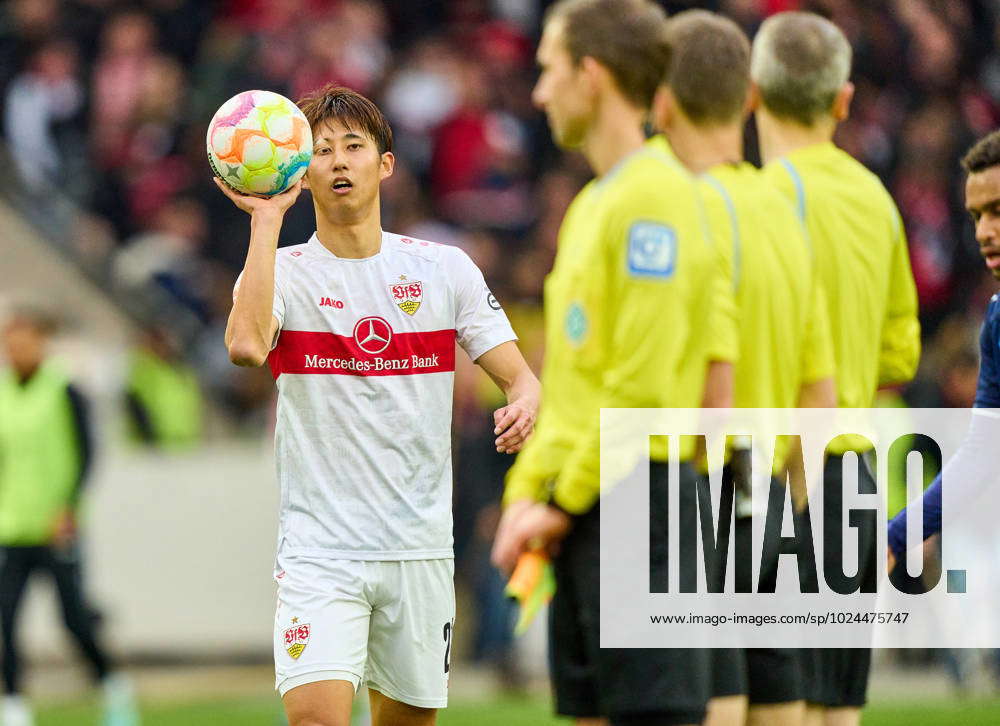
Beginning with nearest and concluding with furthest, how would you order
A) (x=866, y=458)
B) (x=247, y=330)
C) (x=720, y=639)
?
(x=720, y=639) < (x=247, y=330) < (x=866, y=458)

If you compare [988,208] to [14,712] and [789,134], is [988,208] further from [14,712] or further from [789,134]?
[14,712]

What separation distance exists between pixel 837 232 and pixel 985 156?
538mm

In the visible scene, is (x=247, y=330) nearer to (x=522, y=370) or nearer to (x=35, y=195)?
(x=522, y=370)

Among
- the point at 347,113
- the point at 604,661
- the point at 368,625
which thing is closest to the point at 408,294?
the point at 347,113

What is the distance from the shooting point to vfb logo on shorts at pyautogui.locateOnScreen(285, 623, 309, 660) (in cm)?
548

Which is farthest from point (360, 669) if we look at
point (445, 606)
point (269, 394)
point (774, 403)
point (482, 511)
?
point (269, 394)

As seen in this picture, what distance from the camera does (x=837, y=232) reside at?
5707 millimetres

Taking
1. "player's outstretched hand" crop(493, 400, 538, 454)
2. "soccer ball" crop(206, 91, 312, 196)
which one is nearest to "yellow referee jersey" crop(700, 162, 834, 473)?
"player's outstretched hand" crop(493, 400, 538, 454)

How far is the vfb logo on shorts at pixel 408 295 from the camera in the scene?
5.76m

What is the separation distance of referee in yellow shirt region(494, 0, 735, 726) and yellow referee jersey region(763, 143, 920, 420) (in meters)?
1.24

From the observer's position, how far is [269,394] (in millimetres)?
15438

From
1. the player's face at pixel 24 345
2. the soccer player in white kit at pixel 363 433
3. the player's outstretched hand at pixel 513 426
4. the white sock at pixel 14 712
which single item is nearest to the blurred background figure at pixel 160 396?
the player's face at pixel 24 345

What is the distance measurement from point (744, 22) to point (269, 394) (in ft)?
17.5

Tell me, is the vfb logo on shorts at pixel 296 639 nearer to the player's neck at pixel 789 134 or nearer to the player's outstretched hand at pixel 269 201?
the player's outstretched hand at pixel 269 201
